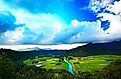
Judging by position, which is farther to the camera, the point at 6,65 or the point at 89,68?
the point at 89,68

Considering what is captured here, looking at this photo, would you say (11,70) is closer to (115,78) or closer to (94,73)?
(115,78)

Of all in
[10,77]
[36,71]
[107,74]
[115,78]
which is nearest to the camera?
[10,77]

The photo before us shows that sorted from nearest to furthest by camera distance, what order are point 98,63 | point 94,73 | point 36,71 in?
point 94,73, point 36,71, point 98,63

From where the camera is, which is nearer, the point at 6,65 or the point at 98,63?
the point at 6,65

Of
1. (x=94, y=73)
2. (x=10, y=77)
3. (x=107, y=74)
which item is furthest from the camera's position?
(x=94, y=73)

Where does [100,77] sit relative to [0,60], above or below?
below

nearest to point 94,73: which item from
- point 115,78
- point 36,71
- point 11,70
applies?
point 115,78

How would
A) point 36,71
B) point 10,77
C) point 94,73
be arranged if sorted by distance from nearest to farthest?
point 10,77 → point 94,73 → point 36,71

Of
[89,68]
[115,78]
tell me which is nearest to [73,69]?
[89,68]

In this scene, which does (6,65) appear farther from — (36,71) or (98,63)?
(98,63)
